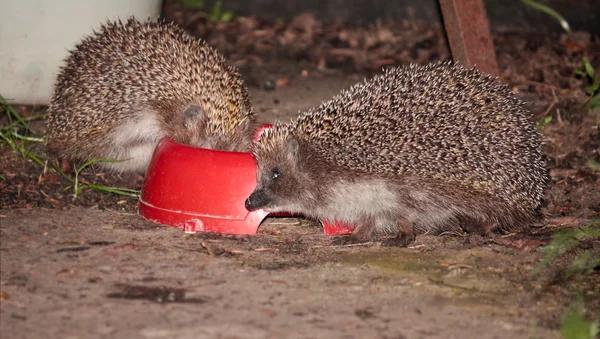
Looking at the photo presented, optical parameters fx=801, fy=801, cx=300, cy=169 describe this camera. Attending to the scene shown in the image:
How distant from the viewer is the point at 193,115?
5.80m

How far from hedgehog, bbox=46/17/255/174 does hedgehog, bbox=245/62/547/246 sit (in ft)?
3.05

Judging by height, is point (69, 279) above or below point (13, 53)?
below

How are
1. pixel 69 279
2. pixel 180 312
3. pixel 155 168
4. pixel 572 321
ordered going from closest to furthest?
pixel 572 321
pixel 180 312
pixel 69 279
pixel 155 168

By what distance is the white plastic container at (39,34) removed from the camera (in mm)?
6637

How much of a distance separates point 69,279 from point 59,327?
0.54 metres

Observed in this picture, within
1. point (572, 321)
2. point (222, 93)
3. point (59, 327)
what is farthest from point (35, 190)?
point (572, 321)

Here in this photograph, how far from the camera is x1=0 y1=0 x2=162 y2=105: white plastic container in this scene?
261 inches

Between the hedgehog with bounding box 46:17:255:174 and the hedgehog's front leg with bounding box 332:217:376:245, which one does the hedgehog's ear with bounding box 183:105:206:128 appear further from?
the hedgehog's front leg with bounding box 332:217:376:245

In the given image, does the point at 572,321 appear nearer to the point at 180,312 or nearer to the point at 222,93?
the point at 180,312

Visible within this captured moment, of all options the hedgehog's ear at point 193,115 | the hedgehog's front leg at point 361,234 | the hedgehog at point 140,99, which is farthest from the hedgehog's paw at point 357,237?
the hedgehog's ear at point 193,115

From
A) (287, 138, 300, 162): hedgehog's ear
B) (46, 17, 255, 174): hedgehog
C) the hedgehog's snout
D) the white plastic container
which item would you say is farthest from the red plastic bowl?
the white plastic container

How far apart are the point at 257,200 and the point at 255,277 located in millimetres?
962

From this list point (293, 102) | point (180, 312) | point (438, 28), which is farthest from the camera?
point (438, 28)

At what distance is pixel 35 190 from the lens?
5340 millimetres
